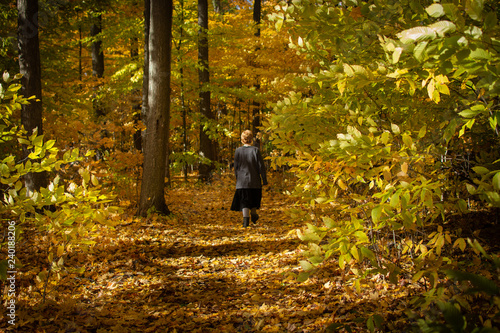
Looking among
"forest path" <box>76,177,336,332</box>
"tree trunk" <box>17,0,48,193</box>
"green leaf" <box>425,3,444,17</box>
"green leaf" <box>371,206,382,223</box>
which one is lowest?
"forest path" <box>76,177,336,332</box>

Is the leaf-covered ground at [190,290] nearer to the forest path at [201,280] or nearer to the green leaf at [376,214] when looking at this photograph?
the forest path at [201,280]

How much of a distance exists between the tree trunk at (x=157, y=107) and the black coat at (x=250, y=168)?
166 cm

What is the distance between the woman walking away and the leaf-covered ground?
2.66ft

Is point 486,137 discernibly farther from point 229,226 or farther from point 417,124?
point 229,226

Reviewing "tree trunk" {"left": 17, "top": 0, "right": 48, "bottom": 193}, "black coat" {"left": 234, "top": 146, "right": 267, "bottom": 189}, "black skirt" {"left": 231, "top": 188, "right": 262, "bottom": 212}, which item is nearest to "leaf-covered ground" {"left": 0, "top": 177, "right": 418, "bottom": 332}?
"black skirt" {"left": 231, "top": 188, "right": 262, "bottom": 212}

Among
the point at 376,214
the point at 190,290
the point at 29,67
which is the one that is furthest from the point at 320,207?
the point at 29,67

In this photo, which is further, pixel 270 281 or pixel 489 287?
pixel 270 281

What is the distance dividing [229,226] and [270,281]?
310cm

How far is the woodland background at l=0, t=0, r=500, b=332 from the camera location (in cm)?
178

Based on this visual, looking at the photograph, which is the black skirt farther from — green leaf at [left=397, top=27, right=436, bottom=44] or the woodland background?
green leaf at [left=397, top=27, right=436, bottom=44]

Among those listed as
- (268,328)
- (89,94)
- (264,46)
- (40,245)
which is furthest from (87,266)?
(264,46)

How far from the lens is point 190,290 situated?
4.22 m

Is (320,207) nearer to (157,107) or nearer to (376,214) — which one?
(376,214)

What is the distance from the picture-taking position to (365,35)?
7.61 feet
